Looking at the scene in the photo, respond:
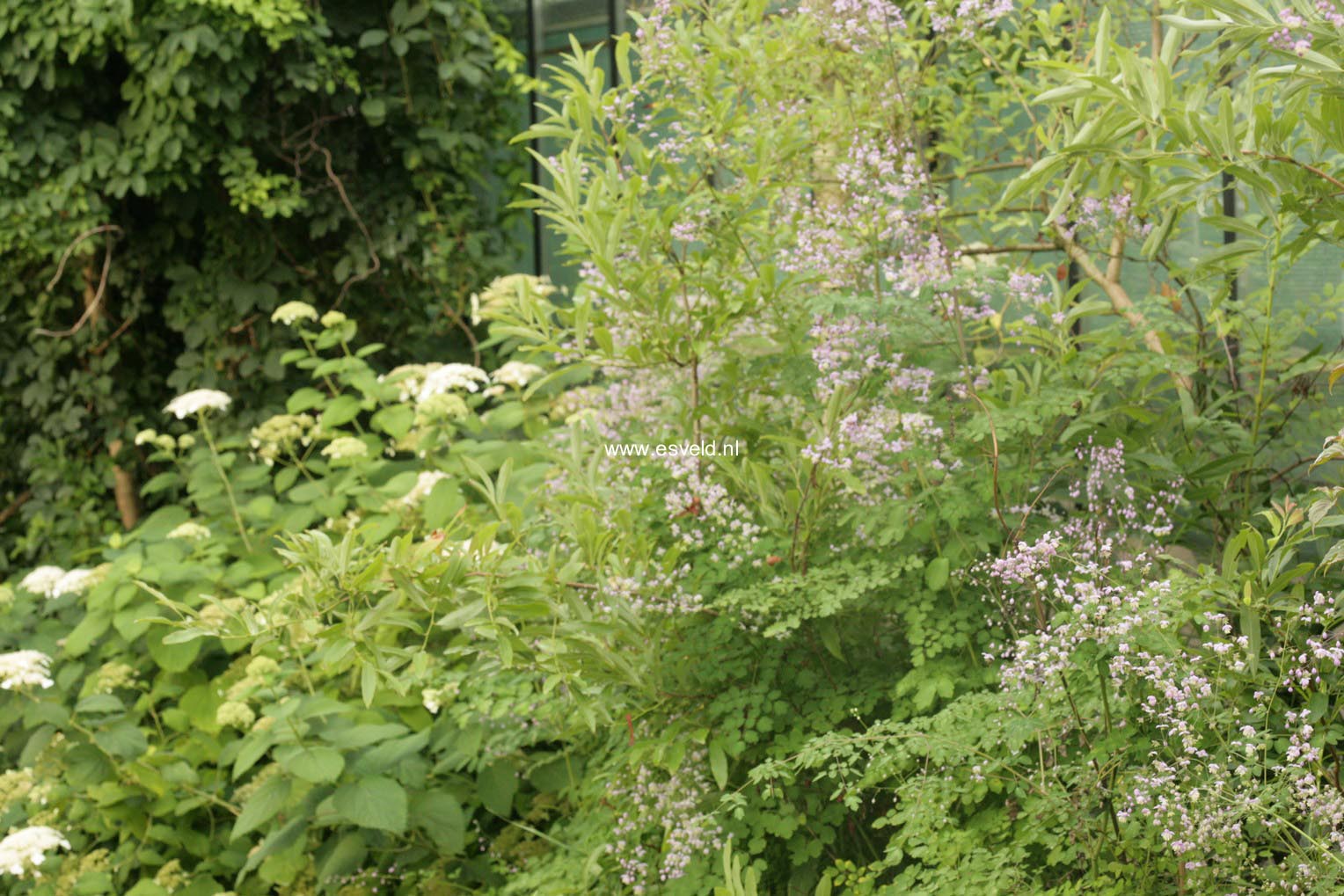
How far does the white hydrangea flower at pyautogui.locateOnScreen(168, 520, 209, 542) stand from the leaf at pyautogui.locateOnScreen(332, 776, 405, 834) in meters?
1.22

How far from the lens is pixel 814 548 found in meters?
2.21

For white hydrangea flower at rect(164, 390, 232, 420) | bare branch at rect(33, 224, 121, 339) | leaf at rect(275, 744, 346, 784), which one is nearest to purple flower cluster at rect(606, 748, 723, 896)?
leaf at rect(275, 744, 346, 784)

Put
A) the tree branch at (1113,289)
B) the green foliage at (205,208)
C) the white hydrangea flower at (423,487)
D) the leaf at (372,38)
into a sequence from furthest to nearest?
1. the leaf at (372,38)
2. the green foliage at (205,208)
3. the white hydrangea flower at (423,487)
4. the tree branch at (1113,289)

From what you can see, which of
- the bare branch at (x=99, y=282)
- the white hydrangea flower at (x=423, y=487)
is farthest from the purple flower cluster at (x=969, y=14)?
the bare branch at (x=99, y=282)

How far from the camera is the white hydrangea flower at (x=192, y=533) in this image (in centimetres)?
357

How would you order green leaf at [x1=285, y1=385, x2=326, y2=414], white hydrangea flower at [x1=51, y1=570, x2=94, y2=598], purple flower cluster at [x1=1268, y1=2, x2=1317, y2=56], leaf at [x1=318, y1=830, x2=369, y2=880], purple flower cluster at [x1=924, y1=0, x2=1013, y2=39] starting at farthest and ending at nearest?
1. green leaf at [x1=285, y1=385, x2=326, y2=414]
2. white hydrangea flower at [x1=51, y1=570, x2=94, y2=598]
3. leaf at [x1=318, y1=830, x2=369, y2=880]
4. purple flower cluster at [x1=924, y1=0, x2=1013, y2=39]
5. purple flower cluster at [x1=1268, y1=2, x2=1317, y2=56]

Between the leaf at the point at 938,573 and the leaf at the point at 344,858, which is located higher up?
the leaf at the point at 938,573

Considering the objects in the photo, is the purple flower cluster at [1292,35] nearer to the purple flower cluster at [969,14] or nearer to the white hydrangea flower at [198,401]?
the purple flower cluster at [969,14]

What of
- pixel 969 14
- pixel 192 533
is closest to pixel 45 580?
pixel 192 533

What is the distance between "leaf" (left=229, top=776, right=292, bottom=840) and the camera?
272 centimetres

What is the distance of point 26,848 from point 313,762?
0.73 metres

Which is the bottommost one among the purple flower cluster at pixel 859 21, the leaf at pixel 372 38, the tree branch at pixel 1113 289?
the tree branch at pixel 1113 289

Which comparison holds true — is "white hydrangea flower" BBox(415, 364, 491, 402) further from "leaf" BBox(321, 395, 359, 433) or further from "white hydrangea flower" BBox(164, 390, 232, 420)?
"white hydrangea flower" BBox(164, 390, 232, 420)

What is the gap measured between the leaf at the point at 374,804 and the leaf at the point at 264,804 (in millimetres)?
175
